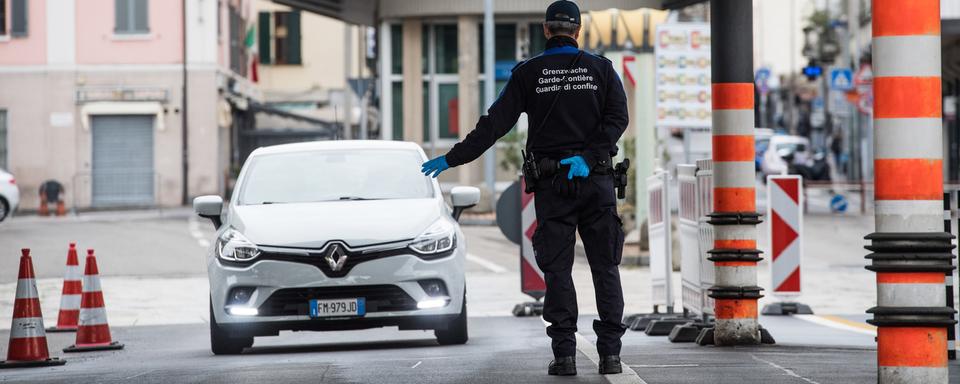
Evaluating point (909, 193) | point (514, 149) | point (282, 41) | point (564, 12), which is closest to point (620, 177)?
point (564, 12)

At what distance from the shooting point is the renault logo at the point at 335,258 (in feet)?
37.2

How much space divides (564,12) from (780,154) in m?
54.7

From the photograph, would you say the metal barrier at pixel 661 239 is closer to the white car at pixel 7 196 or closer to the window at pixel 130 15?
the white car at pixel 7 196

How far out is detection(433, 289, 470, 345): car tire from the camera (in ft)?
38.9

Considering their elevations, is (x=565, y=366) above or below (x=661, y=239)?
below

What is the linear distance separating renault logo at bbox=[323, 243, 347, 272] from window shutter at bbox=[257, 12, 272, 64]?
2099 inches

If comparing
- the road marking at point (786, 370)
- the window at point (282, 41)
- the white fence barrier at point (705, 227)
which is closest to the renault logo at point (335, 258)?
the white fence barrier at point (705, 227)

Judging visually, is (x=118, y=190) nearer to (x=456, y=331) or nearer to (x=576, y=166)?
(x=456, y=331)

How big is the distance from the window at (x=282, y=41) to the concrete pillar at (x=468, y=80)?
2125cm

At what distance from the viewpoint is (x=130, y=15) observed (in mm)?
49188

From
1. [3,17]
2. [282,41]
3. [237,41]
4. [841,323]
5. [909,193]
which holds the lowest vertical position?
[841,323]

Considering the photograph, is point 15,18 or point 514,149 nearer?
point 514,149

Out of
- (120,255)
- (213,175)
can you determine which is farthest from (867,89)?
(120,255)

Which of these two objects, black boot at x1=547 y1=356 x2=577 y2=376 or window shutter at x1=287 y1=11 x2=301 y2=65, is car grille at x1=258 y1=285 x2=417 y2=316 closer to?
black boot at x1=547 y1=356 x2=577 y2=376
